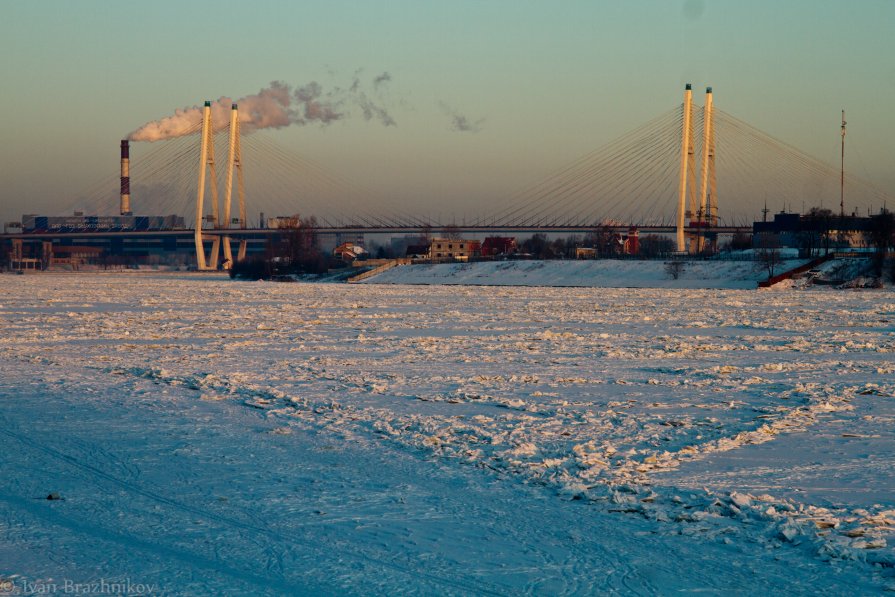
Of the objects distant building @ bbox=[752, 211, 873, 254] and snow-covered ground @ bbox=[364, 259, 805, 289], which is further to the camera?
distant building @ bbox=[752, 211, 873, 254]

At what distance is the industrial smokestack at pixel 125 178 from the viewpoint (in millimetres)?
144125

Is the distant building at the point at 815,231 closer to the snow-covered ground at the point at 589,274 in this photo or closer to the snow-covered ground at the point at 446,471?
the snow-covered ground at the point at 589,274

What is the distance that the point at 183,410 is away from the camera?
9.86 meters

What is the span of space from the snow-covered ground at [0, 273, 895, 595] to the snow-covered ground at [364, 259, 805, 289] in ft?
155

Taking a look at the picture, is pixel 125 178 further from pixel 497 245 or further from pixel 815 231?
pixel 815 231

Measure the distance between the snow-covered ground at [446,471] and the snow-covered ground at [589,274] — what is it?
4734 centimetres

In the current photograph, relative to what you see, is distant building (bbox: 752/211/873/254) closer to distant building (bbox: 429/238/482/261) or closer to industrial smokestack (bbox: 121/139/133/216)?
distant building (bbox: 429/238/482/261)

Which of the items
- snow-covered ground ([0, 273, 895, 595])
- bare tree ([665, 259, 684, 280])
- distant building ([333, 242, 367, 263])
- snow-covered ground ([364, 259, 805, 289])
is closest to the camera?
snow-covered ground ([0, 273, 895, 595])

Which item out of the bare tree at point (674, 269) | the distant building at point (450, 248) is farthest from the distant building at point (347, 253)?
the bare tree at point (674, 269)

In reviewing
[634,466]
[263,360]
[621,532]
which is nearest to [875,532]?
[621,532]

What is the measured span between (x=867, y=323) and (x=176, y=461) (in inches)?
785

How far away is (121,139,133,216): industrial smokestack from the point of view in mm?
144125

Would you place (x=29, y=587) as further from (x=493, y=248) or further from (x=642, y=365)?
(x=493, y=248)

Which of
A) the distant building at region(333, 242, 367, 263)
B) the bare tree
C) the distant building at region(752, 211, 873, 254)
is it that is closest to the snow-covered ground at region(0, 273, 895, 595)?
the bare tree
